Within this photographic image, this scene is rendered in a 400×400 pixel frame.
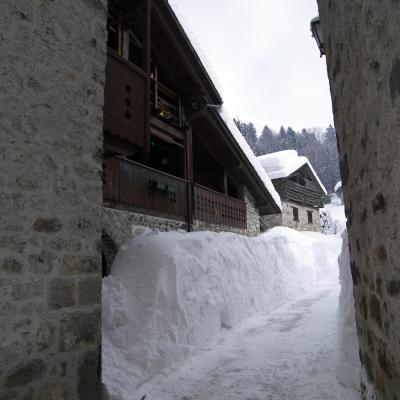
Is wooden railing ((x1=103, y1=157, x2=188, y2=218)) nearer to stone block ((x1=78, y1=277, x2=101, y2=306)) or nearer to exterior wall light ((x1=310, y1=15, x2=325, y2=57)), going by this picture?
stone block ((x1=78, y1=277, x2=101, y2=306))

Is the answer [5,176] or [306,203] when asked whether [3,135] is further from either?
[306,203]

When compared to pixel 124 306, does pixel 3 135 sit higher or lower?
higher

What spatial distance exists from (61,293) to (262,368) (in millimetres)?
2882

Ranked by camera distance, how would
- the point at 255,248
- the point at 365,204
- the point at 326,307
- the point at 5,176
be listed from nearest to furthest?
1. the point at 365,204
2. the point at 5,176
3. the point at 326,307
4. the point at 255,248

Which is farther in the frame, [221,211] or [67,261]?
[221,211]

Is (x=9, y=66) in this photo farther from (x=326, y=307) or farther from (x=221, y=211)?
(x=221, y=211)

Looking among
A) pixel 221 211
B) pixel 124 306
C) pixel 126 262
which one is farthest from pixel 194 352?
pixel 221 211

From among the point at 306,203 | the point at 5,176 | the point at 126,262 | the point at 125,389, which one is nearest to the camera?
the point at 5,176

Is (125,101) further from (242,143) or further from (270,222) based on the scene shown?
(270,222)

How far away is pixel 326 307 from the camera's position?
840 cm

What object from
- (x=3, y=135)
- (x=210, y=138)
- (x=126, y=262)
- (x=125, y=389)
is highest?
(x=210, y=138)

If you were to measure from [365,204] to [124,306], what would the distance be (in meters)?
4.07

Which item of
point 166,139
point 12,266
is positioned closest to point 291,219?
point 166,139

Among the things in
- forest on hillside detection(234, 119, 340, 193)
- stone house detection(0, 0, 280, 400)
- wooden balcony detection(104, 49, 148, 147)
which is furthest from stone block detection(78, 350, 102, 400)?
forest on hillside detection(234, 119, 340, 193)
